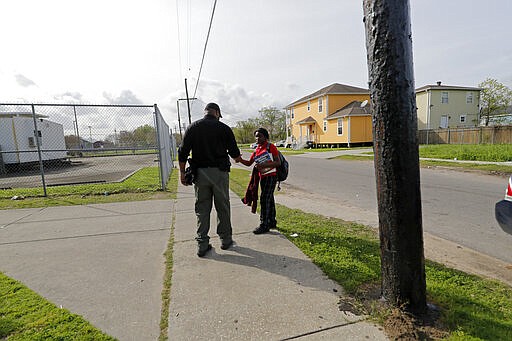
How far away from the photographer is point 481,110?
36.6 m

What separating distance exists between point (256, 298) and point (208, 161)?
5.76 ft

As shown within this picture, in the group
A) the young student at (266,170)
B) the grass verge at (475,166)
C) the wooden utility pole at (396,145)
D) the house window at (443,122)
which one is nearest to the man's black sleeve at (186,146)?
the young student at (266,170)

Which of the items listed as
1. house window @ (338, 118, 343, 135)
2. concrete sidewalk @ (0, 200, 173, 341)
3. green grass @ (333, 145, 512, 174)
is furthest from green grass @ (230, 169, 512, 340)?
house window @ (338, 118, 343, 135)

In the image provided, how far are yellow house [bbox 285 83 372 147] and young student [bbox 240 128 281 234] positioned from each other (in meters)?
27.5

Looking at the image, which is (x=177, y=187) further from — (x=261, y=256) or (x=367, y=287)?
(x=367, y=287)

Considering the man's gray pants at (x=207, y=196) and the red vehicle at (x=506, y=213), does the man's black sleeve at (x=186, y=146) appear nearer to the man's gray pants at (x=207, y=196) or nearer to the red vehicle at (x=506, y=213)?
the man's gray pants at (x=207, y=196)

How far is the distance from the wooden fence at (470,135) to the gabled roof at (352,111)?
20.6ft

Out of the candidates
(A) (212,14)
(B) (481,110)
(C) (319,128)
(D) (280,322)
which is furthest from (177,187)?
(B) (481,110)

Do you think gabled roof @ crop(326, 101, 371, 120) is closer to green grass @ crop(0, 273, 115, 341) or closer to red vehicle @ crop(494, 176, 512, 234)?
red vehicle @ crop(494, 176, 512, 234)

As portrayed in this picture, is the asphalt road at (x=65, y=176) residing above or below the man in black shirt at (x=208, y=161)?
below

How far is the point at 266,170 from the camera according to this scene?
13.4 ft

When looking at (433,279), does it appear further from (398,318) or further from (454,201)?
(454,201)

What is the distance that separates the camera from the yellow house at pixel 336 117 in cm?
3070

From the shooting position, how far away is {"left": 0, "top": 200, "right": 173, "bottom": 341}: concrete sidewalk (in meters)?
2.38
